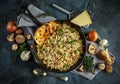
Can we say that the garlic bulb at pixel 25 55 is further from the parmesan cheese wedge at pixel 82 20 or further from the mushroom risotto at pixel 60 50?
the parmesan cheese wedge at pixel 82 20

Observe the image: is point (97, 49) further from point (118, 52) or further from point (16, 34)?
point (16, 34)

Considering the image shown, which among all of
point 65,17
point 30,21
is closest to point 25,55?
point 30,21

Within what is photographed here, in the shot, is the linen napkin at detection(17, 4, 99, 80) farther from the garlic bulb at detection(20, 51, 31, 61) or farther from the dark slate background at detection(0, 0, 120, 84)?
the garlic bulb at detection(20, 51, 31, 61)

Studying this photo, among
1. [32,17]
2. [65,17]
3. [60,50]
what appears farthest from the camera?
[65,17]

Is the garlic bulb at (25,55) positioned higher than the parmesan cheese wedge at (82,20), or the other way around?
the parmesan cheese wedge at (82,20)

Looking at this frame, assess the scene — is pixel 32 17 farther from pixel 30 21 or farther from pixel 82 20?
pixel 82 20

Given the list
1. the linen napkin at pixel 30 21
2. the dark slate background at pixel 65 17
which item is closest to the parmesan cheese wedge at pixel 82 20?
the dark slate background at pixel 65 17

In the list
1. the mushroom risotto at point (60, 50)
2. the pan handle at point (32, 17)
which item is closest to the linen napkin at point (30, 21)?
the pan handle at point (32, 17)

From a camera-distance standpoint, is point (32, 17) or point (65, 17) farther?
point (65, 17)

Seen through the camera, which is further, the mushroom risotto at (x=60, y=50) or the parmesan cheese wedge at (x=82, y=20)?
the parmesan cheese wedge at (x=82, y=20)
